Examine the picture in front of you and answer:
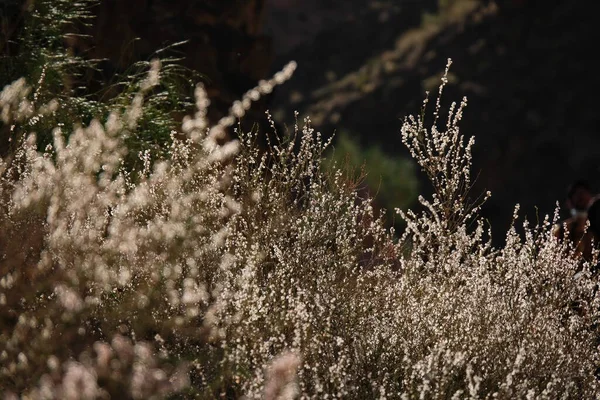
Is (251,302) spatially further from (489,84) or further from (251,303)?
(489,84)

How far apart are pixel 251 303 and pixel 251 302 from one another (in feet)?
0.30

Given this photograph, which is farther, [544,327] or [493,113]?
[493,113]

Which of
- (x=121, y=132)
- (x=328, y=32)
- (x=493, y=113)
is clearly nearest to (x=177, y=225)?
(x=121, y=132)

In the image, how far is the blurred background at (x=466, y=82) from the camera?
32219 millimetres

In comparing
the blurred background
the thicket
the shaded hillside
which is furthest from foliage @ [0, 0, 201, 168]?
the shaded hillside

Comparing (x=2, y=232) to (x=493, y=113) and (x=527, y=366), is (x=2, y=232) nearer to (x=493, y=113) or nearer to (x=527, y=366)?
(x=527, y=366)

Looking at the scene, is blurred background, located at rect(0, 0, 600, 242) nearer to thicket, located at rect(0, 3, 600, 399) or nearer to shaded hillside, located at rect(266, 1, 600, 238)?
shaded hillside, located at rect(266, 1, 600, 238)

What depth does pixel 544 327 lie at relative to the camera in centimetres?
462

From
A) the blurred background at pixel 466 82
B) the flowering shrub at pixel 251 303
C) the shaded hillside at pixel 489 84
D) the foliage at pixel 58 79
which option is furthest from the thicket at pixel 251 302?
the shaded hillside at pixel 489 84

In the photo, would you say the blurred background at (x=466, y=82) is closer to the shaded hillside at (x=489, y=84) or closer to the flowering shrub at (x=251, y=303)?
the shaded hillside at (x=489, y=84)

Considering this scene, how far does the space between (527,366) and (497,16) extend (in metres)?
36.9

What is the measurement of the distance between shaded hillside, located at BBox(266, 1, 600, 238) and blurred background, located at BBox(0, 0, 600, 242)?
0.16ft

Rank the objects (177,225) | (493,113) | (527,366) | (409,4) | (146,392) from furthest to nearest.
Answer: (409,4), (493,113), (527,366), (177,225), (146,392)

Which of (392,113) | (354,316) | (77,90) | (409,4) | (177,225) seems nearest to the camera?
(177,225)
